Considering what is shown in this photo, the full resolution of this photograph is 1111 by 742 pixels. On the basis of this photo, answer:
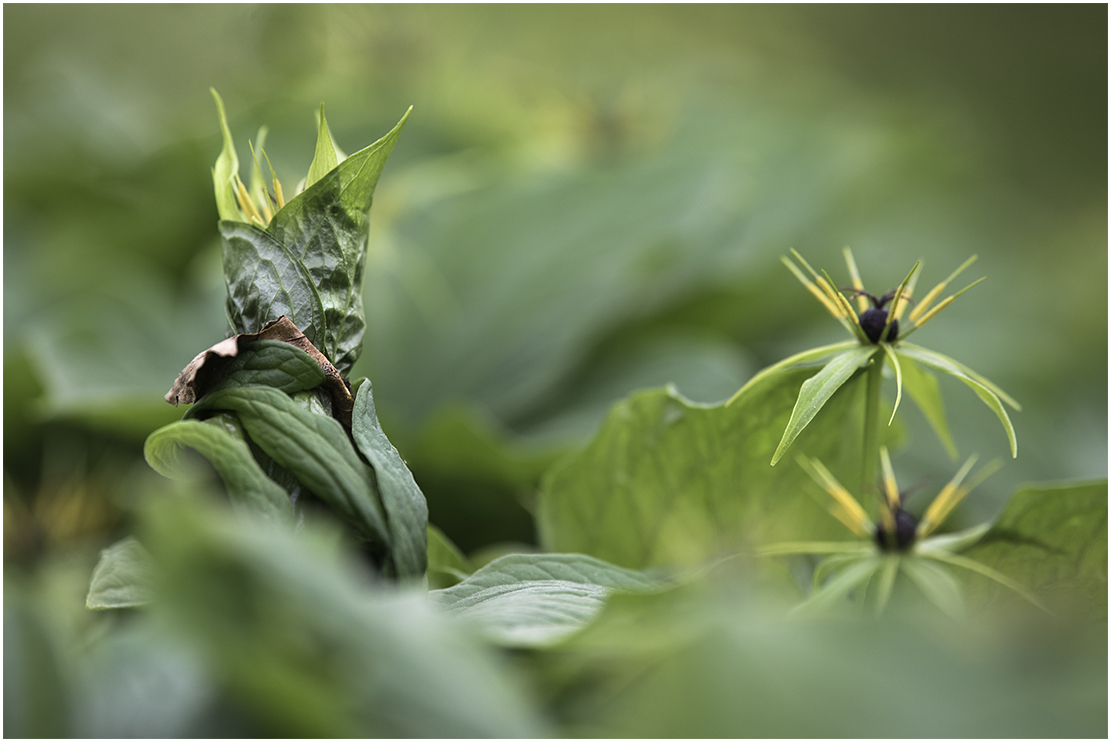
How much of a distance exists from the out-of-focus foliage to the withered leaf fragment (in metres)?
0.02

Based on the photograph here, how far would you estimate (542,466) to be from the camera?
1.17 ft

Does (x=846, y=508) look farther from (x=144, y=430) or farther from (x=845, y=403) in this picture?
(x=144, y=430)

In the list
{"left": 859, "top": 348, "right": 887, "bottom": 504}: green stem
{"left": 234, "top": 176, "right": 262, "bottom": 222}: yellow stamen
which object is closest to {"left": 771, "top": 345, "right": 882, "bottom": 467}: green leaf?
{"left": 859, "top": 348, "right": 887, "bottom": 504}: green stem

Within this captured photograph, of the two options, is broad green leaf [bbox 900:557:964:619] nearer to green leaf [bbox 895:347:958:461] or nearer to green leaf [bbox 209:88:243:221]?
green leaf [bbox 895:347:958:461]

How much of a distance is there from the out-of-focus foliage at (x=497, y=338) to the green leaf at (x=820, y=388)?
0.10 ft

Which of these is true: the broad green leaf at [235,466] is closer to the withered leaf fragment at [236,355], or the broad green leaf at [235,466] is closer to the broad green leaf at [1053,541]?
the withered leaf fragment at [236,355]

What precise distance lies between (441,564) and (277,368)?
8 centimetres

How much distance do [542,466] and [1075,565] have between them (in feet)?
0.62

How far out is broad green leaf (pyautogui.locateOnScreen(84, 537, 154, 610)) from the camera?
0.55 feet

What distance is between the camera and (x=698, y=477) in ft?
0.76

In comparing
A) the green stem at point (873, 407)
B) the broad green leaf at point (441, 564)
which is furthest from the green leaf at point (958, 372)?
the broad green leaf at point (441, 564)

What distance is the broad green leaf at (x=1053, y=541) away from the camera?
0.21 m

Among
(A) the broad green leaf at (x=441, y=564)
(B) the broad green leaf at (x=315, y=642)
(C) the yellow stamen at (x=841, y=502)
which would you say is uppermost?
(C) the yellow stamen at (x=841, y=502)

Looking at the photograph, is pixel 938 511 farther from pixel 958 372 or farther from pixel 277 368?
pixel 277 368
